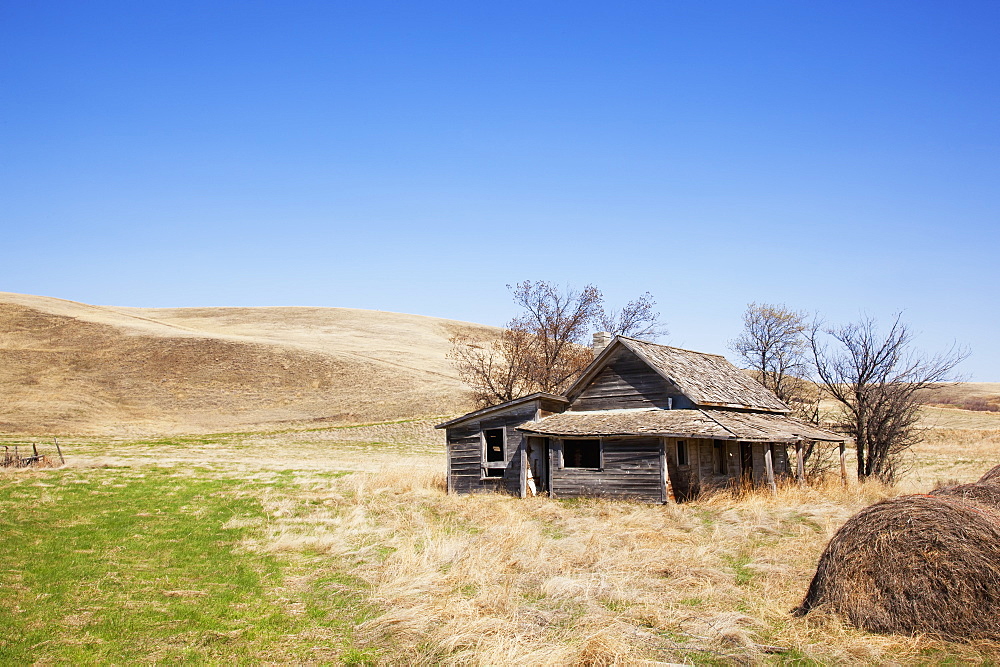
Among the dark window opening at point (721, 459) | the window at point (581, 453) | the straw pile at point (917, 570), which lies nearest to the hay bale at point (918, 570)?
the straw pile at point (917, 570)

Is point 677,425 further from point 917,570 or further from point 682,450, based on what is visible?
point 917,570

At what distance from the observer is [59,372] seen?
7275 centimetres

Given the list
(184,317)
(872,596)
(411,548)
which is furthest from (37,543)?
(184,317)

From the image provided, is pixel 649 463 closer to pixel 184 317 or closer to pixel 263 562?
pixel 263 562

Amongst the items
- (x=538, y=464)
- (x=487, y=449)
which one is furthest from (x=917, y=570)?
(x=487, y=449)

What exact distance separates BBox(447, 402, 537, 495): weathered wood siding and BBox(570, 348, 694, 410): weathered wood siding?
2330mm

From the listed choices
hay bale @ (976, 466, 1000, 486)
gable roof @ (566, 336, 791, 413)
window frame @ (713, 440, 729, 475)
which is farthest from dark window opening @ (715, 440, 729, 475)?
hay bale @ (976, 466, 1000, 486)

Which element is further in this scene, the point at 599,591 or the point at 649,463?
the point at 649,463

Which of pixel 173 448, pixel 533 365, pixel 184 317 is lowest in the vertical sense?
pixel 173 448

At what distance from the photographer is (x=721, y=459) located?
2503 centimetres

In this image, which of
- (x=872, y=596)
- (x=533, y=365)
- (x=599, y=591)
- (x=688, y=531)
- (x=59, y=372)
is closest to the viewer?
(x=872, y=596)

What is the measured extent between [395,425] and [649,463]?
118 ft

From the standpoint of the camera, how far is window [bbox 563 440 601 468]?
2766 centimetres

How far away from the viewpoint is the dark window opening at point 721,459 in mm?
24750
